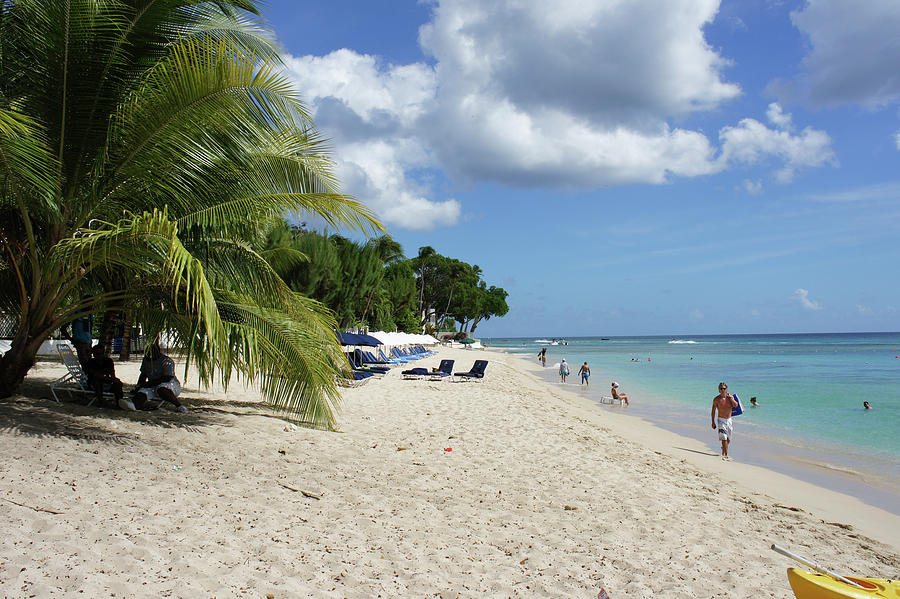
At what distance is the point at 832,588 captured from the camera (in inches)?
130

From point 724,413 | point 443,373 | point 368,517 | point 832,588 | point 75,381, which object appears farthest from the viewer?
point 443,373

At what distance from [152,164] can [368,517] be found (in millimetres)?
4059

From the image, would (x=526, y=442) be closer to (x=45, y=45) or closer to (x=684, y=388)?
(x=45, y=45)

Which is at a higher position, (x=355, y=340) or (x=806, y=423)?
(x=355, y=340)

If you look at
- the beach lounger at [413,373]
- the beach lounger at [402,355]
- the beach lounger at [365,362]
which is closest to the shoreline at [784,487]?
the beach lounger at [413,373]

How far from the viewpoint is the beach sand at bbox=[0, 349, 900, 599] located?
3.42 metres

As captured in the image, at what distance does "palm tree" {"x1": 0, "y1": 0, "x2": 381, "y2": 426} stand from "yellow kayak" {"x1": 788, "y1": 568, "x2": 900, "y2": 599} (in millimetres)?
4407

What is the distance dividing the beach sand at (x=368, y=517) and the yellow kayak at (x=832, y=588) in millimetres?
381

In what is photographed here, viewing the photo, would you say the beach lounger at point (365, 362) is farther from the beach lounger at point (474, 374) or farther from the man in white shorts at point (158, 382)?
the man in white shorts at point (158, 382)

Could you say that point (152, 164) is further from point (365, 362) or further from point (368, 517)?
point (365, 362)

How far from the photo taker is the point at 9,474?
425cm

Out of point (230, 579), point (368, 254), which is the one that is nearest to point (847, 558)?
point (230, 579)

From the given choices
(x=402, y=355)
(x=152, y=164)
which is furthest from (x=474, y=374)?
(x=152, y=164)

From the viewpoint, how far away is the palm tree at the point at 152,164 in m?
5.22
